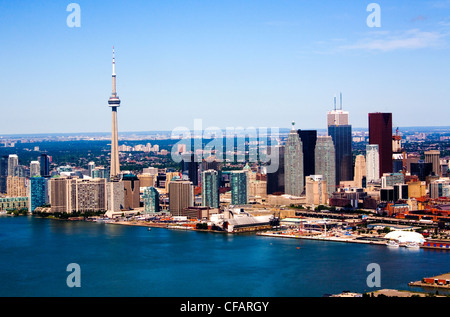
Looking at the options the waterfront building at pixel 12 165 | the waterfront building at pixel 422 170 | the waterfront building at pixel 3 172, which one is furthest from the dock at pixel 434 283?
the waterfront building at pixel 12 165

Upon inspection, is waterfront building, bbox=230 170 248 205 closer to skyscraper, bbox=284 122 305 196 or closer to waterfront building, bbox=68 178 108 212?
skyscraper, bbox=284 122 305 196

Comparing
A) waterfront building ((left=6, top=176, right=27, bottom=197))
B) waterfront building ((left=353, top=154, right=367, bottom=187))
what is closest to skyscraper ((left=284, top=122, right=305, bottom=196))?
waterfront building ((left=353, top=154, right=367, bottom=187))

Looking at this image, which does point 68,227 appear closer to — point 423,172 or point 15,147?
point 423,172

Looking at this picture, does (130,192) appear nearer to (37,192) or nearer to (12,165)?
(37,192)

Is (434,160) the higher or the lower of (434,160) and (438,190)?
the higher

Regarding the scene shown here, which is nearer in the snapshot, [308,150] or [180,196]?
[180,196]

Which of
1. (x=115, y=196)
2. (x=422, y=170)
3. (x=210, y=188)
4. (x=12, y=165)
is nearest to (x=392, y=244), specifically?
(x=210, y=188)
